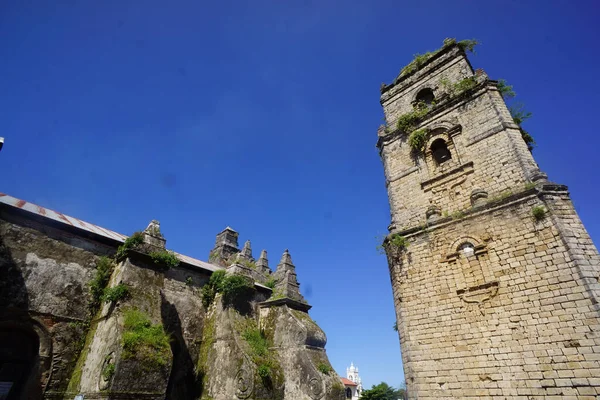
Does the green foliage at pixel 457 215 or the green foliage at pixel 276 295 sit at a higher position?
the green foliage at pixel 457 215

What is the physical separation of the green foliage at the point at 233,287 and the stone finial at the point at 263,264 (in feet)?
11.5

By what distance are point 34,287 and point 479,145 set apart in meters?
13.6

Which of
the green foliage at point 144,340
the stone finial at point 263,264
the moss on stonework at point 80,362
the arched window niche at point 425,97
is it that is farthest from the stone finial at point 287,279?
the arched window niche at point 425,97

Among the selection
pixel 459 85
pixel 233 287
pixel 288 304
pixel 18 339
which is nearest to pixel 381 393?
pixel 288 304

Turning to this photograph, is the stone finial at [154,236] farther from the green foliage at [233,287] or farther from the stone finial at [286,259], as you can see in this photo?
the stone finial at [286,259]

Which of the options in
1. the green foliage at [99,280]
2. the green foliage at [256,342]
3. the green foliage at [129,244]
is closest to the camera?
the green foliage at [99,280]

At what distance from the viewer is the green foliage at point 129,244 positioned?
27.2ft

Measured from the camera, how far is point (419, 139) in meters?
12.3

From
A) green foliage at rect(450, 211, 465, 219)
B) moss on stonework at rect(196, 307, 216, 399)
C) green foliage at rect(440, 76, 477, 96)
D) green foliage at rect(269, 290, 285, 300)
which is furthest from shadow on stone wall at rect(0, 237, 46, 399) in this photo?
green foliage at rect(440, 76, 477, 96)

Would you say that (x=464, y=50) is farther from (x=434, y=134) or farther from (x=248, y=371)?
(x=248, y=371)

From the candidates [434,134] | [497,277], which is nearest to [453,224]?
[497,277]

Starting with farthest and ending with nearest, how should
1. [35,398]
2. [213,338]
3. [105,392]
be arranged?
[213,338] → [35,398] → [105,392]

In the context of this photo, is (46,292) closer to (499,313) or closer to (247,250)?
(247,250)

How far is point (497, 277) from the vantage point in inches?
327
